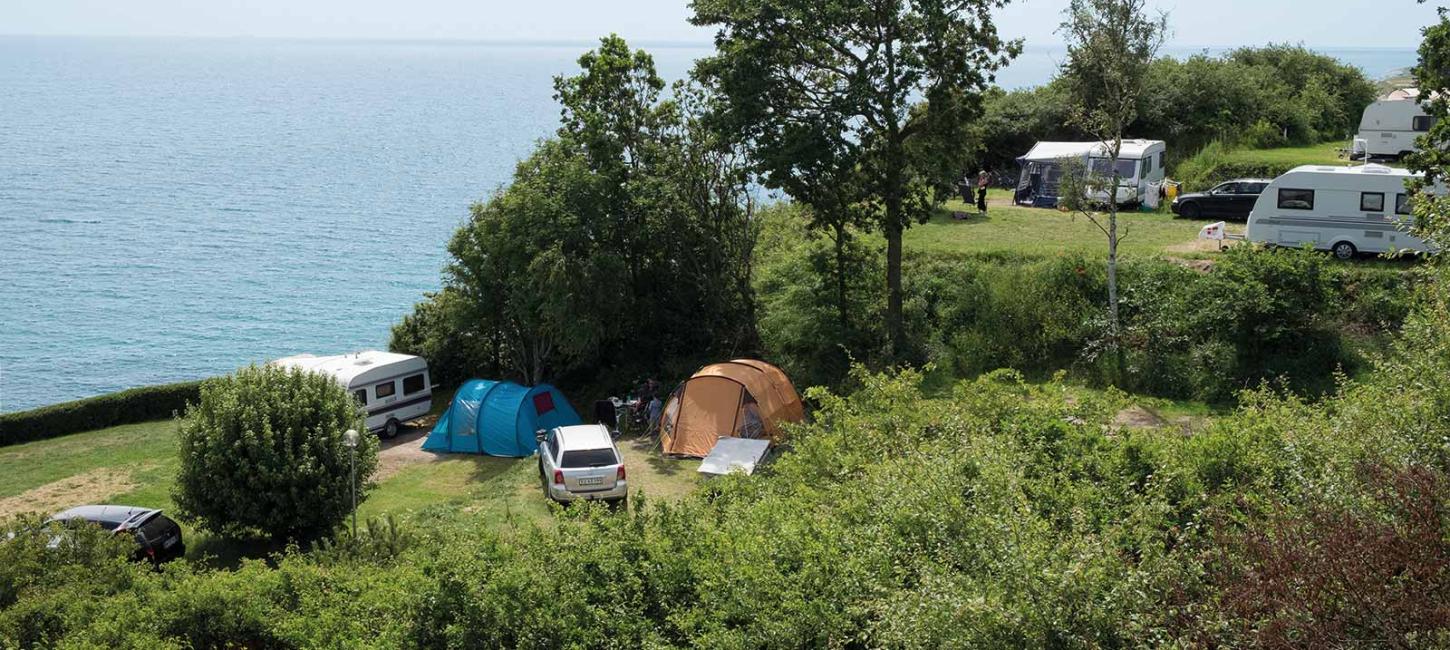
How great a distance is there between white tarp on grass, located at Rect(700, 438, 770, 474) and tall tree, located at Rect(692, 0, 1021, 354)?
518cm

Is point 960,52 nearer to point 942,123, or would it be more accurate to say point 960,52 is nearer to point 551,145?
point 942,123

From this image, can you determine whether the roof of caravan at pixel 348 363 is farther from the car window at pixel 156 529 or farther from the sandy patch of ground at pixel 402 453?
the car window at pixel 156 529

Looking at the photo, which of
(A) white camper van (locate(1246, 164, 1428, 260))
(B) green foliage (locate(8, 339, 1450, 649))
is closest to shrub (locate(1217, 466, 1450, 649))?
(B) green foliage (locate(8, 339, 1450, 649))

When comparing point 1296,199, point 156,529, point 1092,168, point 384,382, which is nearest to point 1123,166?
point 1092,168

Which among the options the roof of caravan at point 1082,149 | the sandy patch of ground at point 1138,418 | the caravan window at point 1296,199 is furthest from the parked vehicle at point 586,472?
the roof of caravan at point 1082,149

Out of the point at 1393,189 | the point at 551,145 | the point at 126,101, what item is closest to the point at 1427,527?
the point at 1393,189

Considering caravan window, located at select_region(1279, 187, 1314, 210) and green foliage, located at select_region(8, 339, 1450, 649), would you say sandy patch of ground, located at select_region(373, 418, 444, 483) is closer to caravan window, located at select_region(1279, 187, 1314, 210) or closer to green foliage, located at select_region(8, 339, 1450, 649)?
green foliage, located at select_region(8, 339, 1450, 649)

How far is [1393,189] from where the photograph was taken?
78.7ft

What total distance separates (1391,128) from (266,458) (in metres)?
33.7

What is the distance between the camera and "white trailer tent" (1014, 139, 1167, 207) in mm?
31484

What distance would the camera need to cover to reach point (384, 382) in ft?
85.8

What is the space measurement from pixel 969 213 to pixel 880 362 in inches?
344

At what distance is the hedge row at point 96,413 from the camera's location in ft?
89.7

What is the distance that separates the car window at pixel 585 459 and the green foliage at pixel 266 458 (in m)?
3.19
